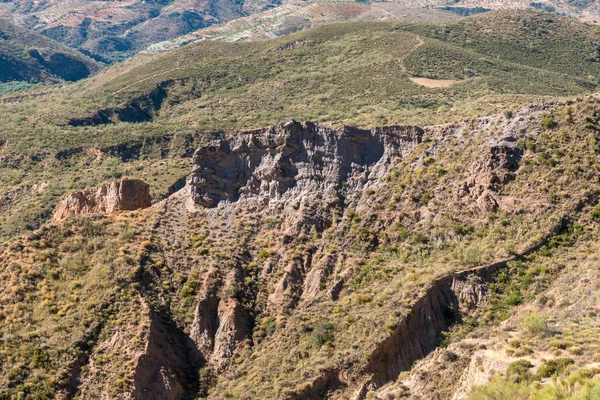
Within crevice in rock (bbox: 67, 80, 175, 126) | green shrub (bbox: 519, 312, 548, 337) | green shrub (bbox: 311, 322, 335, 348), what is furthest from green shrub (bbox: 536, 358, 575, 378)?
crevice in rock (bbox: 67, 80, 175, 126)

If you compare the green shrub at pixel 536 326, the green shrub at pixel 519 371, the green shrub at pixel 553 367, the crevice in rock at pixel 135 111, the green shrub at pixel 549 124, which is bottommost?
the crevice in rock at pixel 135 111

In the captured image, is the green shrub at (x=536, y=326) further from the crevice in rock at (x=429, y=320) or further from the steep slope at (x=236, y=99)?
the steep slope at (x=236, y=99)

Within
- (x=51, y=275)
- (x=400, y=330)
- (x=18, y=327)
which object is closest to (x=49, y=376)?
(x=18, y=327)

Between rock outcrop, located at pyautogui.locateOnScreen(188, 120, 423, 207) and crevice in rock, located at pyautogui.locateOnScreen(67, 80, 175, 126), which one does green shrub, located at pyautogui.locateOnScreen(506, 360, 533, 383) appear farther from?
crevice in rock, located at pyautogui.locateOnScreen(67, 80, 175, 126)


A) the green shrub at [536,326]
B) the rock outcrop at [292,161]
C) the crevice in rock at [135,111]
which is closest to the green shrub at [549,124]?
the rock outcrop at [292,161]

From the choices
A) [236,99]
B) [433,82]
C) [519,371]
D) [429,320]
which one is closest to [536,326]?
[519,371]

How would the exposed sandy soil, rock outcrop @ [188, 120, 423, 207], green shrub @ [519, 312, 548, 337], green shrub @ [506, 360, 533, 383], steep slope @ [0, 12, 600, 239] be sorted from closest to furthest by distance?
green shrub @ [506, 360, 533, 383], green shrub @ [519, 312, 548, 337], rock outcrop @ [188, 120, 423, 207], steep slope @ [0, 12, 600, 239], the exposed sandy soil
